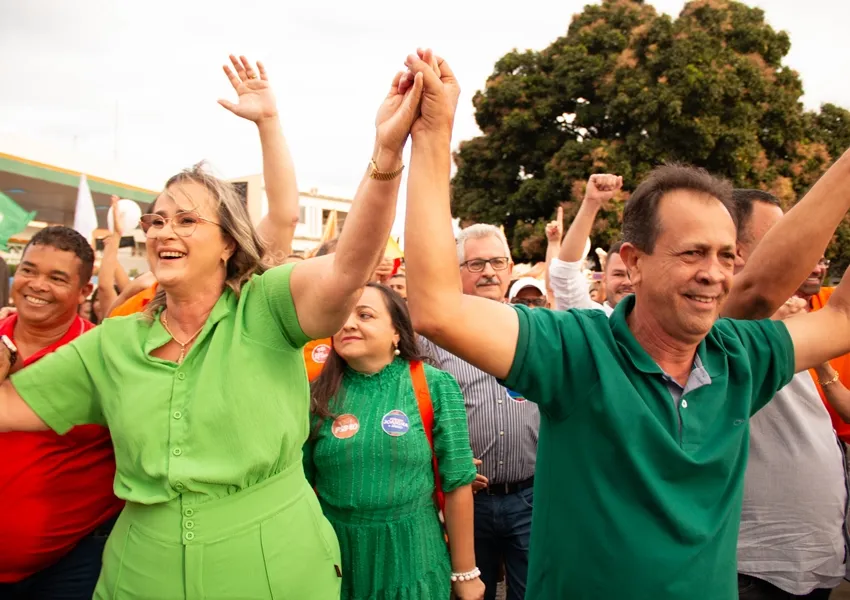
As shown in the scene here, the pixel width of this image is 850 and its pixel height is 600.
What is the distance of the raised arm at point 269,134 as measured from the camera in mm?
2695

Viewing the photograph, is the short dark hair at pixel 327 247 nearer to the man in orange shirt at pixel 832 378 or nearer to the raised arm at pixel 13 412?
the raised arm at pixel 13 412

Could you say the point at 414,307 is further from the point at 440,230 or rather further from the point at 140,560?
the point at 140,560

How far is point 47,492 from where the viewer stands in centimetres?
248

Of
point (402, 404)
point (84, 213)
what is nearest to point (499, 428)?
point (402, 404)

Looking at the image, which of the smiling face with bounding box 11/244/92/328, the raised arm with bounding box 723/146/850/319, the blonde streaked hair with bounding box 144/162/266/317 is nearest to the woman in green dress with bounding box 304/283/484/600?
the blonde streaked hair with bounding box 144/162/266/317

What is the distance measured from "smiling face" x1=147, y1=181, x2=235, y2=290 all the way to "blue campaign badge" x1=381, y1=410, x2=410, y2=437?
932mm

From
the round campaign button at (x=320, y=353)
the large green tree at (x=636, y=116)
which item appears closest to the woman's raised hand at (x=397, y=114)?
the round campaign button at (x=320, y=353)

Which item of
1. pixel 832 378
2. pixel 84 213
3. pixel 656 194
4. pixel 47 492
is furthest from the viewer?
pixel 84 213

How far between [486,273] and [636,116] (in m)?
14.9

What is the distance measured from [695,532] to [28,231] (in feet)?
92.5

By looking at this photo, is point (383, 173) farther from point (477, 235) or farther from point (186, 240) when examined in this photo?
point (477, 235)

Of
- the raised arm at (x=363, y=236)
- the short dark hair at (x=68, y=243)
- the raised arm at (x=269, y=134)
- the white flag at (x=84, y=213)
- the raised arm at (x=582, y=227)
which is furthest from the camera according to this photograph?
the white flag at (x=84, y=213)

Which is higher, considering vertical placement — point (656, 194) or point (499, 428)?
point (656, 194)

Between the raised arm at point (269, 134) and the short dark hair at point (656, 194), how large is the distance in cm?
137
